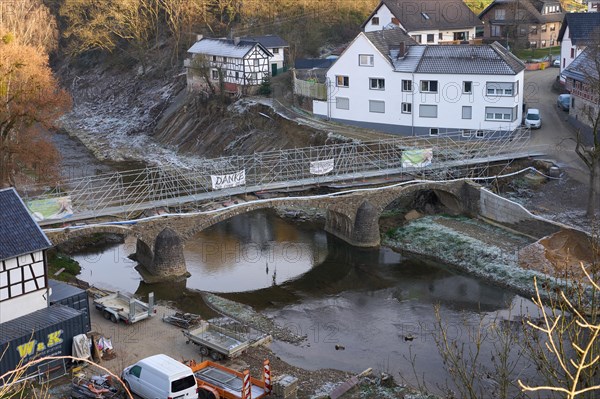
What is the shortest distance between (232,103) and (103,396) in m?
43.8

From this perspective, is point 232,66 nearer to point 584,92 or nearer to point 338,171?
point 338,171

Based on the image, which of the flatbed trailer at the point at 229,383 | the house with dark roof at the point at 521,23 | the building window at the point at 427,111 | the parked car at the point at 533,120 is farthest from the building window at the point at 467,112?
the flatbed trailer at the point at 229,383

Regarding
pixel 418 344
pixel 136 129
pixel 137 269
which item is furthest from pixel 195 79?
pixel 418 344

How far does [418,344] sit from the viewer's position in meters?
30.3

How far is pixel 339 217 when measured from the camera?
4372 cm

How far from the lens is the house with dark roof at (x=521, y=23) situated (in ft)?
247

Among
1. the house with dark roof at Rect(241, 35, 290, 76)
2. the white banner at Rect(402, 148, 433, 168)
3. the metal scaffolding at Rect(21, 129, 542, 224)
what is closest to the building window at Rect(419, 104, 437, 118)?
the metal scaffolding at Rect(21, 129, 542, 224)

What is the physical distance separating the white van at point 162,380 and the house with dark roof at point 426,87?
108 feet

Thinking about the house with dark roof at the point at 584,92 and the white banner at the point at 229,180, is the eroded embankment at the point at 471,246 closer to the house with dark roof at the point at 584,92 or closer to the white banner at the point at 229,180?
the white banner at the point at 229,180

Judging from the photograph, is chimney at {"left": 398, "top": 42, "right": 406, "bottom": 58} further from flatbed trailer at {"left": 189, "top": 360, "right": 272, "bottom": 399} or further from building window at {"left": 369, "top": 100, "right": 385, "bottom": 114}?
flatbed trailer at {"left": 189, "top": 360, "right": 272, "bottom": 399}

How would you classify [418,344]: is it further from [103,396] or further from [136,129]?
[136,129]

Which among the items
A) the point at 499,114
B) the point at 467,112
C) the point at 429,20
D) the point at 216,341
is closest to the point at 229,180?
the point at 216,341

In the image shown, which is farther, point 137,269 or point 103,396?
point 137,269

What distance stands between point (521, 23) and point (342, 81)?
27.3 metres
